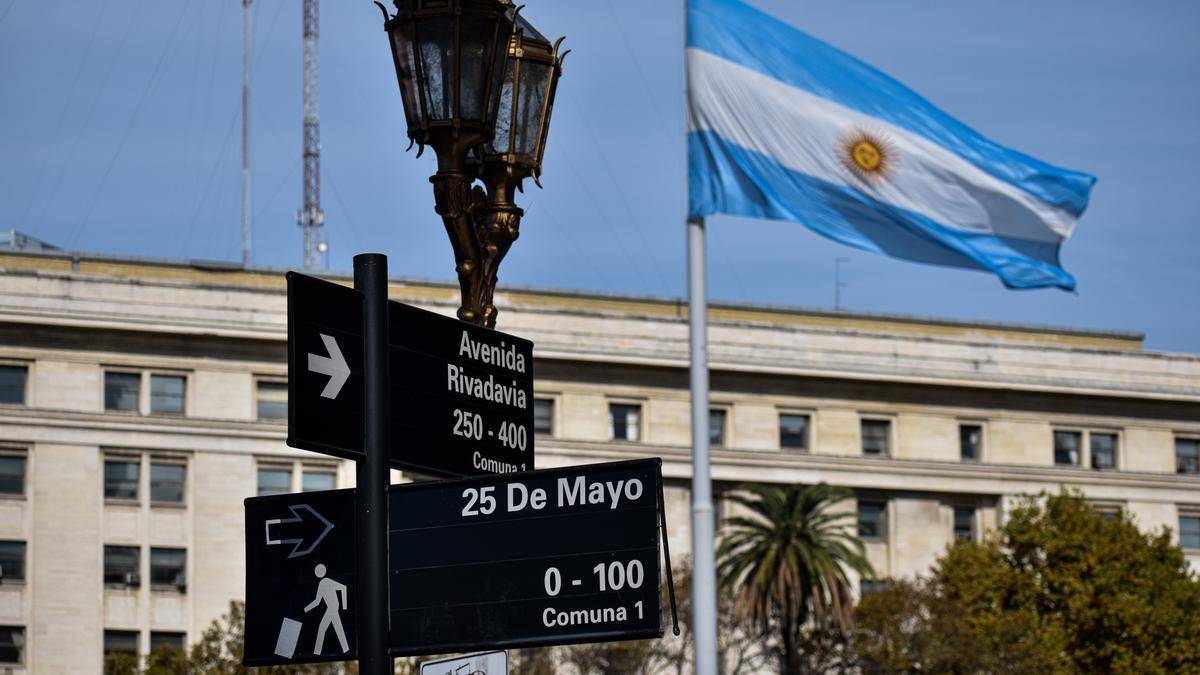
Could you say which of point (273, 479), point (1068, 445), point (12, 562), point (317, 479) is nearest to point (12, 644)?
point (12, 562)

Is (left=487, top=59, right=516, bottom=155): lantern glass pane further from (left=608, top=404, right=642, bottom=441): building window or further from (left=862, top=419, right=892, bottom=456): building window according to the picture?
(left=862, top=419, right=892, bottom=456): building window

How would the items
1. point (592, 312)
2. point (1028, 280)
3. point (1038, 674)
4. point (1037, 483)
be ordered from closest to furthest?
point (1028, 280)
point (1038, 674)
point (592, 312)
point (1037, 483)

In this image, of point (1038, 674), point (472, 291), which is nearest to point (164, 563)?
point (1038, 674)

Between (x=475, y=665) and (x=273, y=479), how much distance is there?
63.4 metres

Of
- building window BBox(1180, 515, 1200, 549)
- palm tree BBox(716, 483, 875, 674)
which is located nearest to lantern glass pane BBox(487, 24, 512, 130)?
palm tree BBox(716, 483, 875, 674)

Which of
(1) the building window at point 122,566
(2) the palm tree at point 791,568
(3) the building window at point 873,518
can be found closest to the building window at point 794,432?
(3) the building window at point 873,518

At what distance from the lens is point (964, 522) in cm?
8012

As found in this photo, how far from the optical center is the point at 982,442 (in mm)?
80688

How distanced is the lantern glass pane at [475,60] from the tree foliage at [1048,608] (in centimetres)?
5165

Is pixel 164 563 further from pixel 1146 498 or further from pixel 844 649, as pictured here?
pixel 1146 498

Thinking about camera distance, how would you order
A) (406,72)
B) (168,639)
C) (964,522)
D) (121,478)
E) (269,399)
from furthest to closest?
(964,522), (269,399), (121,478), (168,639), (406,72)

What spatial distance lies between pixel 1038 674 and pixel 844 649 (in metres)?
6.27

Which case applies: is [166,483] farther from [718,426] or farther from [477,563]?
[477,563]

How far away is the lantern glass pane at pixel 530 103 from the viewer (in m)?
11.9
